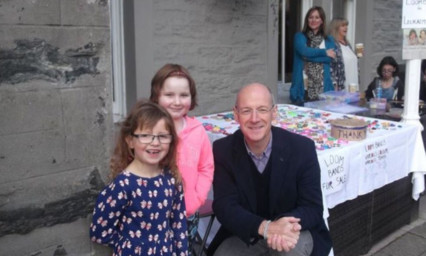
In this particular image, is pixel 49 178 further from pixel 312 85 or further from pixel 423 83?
pixel 423 83

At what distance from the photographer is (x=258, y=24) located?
6.38 meters

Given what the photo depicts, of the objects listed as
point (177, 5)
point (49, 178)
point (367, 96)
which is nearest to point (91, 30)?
point (49, 178)

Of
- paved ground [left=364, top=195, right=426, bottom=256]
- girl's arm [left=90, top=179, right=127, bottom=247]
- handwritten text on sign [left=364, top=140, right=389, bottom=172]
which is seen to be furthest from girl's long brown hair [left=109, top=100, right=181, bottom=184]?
paved ground [left=364, top=195, right=426, bottom=256]

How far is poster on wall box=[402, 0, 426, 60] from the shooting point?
14.2 feet

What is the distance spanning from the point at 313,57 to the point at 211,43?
126 centimetres

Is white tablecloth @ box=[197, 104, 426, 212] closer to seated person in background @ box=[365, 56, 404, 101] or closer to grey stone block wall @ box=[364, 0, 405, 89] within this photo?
seated person in background @ box=[365, 56, 404, 101]

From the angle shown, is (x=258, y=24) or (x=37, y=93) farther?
(x=258, y=24)

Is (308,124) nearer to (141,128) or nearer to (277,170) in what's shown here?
(277,170)

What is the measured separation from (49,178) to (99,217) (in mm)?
274

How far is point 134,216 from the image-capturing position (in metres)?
2.10

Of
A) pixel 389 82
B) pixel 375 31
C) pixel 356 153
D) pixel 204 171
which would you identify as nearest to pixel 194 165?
pixel 204 171

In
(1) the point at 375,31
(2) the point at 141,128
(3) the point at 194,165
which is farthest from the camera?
(1) the point at 375,31

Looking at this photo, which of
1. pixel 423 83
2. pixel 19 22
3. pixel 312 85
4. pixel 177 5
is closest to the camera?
pixel 19 22

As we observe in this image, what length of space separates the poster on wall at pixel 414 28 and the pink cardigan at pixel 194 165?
2.72m
